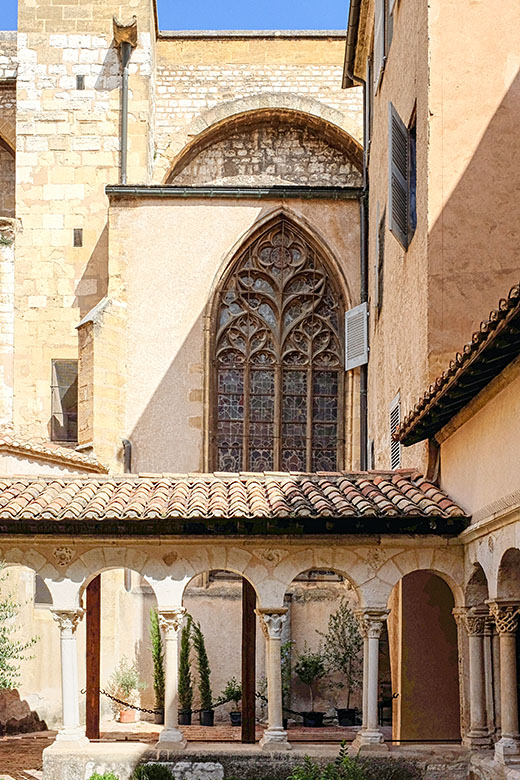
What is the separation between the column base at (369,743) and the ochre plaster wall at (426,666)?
1481mm

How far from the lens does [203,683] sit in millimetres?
18172

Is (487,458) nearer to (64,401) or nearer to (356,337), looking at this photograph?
(356,337)

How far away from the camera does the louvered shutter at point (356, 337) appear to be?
61.9 feet

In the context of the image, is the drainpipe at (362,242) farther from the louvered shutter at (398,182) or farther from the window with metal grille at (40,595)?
the window with metal grille at (40,595)

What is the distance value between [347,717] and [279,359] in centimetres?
588

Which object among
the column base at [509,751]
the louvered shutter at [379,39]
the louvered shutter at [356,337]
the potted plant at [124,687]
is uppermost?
the louvered shutter at [379,39]

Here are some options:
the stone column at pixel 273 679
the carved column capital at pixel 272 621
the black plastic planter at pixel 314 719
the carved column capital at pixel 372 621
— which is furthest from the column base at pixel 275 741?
the black plastic planter at pixel 314 719

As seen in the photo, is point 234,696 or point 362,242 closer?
point 234,696

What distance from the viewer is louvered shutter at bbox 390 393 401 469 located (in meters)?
14.7

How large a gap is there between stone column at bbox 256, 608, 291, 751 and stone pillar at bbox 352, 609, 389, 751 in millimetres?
767

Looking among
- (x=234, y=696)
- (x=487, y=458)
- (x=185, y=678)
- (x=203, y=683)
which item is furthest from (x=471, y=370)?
(x=185, y=678)

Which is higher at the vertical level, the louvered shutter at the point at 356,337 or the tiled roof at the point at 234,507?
the louvered shutter at the point at 356,337

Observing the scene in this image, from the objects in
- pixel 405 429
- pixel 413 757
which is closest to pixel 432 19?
pixel 405 429

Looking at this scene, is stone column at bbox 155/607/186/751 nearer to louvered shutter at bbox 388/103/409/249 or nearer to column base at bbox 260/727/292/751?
column base at bbox 260/727/292/751
